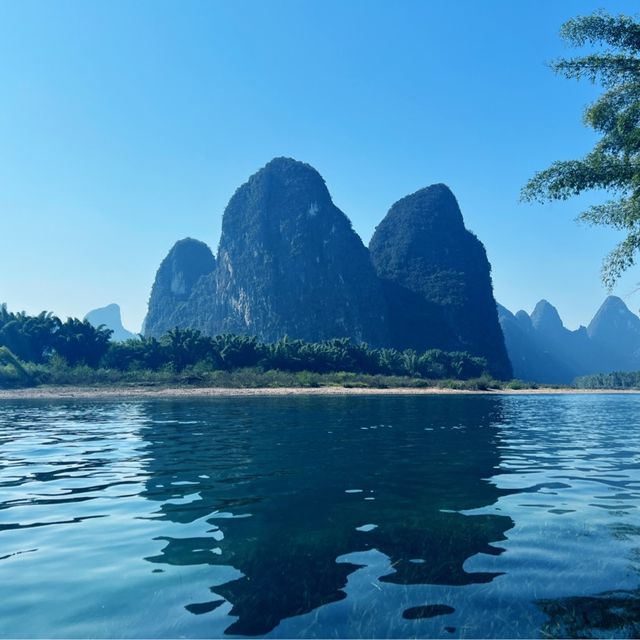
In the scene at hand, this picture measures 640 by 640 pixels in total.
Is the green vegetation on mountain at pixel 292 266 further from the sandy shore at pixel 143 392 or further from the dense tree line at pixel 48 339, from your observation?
the sandy shore at pixel 143 392

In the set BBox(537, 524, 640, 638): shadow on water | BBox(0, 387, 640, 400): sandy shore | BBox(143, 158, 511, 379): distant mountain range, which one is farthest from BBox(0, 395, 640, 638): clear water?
BBox(143, 158, 511, 379): distant mountain range

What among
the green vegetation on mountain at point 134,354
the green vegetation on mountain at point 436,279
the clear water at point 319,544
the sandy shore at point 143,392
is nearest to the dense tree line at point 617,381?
the green vegetation on mountain at point 436,279

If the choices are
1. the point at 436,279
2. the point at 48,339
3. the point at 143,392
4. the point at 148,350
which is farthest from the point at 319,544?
the point at 436,279

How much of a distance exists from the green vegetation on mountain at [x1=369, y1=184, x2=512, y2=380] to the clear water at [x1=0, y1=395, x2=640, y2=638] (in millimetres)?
124940

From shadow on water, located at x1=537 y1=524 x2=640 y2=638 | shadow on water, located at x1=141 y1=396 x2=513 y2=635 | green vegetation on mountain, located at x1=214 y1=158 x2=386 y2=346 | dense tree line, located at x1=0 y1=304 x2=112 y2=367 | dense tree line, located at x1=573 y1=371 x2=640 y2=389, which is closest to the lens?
shadow on water, located at x1=537 y1=524 x2=640 y2=638

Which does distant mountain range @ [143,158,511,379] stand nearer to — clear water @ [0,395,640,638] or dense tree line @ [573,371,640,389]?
dense tree line @ [573,371,640,389]

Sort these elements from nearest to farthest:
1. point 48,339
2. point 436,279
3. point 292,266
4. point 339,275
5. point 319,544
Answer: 1. point 319,544
2. point 48,339
3. point 339,275
4. point 292,266
5. point 436,279

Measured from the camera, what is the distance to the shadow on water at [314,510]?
5.24m

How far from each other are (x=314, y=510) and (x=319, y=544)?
178cm

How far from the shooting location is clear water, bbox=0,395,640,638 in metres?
4.51

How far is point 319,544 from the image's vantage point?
Result: 6.46m

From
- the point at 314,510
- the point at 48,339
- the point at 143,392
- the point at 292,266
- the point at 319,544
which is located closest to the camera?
the point at 319,544

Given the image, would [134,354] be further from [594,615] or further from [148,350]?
[594,615]

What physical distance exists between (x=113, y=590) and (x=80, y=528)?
256 cm
